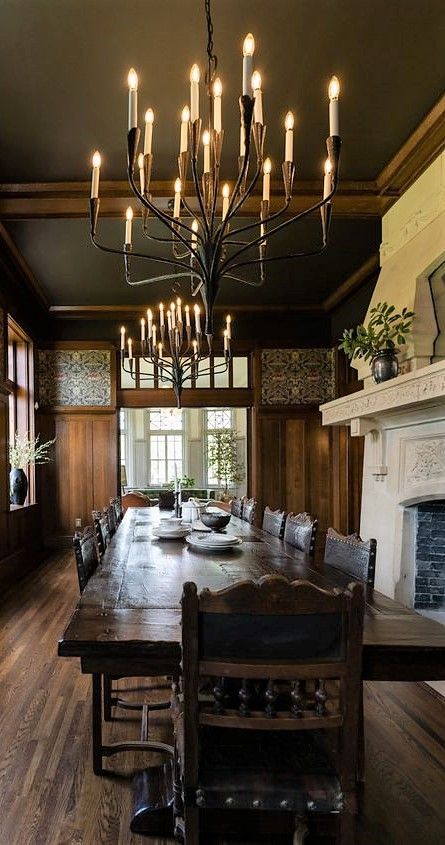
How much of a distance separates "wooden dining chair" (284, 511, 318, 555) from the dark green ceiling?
7.83 ft

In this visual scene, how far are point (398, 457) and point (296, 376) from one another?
3.98 m

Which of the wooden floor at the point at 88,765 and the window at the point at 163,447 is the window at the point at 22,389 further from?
the window at the point at 163,447

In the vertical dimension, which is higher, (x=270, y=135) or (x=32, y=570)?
(x=270, y=135)

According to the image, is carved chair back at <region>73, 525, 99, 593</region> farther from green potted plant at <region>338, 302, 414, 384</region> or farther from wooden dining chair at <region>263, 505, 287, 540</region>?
green potted plant at <region>338, 302, 414, 384</region>

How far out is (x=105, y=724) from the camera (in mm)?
2648

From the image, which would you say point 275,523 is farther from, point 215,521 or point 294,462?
point 294,462

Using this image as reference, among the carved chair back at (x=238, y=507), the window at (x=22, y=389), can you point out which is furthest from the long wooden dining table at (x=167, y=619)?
the window at (x=22, y=389)

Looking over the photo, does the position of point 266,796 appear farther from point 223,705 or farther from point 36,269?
point 36,269

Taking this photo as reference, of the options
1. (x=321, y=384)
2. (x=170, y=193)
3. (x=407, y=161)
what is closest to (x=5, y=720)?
(x=170, y=193)

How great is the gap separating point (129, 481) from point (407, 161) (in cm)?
1094

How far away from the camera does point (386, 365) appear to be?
3414 millimetres

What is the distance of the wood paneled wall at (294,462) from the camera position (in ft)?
24.3

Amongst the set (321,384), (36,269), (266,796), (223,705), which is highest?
(36,269)

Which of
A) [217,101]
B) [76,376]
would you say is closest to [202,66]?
[217,101]
